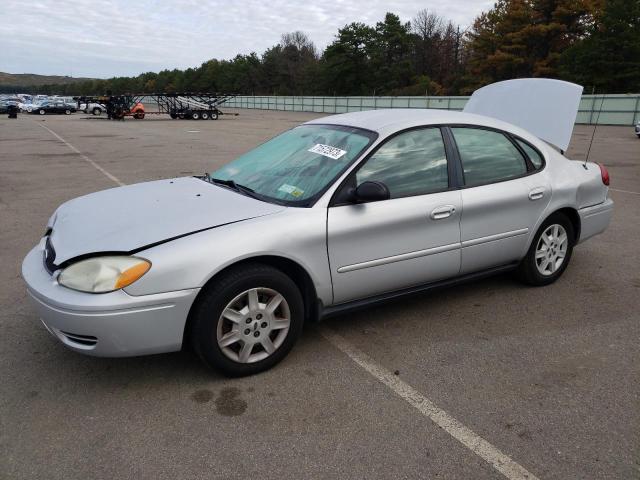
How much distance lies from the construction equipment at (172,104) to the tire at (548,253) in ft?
121

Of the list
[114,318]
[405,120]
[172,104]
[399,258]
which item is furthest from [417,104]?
[114,318]

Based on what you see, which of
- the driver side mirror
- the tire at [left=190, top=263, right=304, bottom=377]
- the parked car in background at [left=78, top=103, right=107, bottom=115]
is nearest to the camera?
the tire at [left=190, top=263, right=304, bottom=377]

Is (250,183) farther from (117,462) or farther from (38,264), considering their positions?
(117,462)

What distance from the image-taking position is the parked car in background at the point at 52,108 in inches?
1890

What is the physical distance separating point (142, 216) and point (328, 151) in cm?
129

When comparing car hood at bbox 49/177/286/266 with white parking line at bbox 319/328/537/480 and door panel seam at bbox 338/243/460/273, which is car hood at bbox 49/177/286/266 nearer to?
door panel seam at bbox 338/243/460/273

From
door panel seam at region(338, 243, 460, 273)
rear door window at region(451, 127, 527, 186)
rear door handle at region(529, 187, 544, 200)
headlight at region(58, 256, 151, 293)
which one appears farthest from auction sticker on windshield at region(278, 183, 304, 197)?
rear door handle at region(529, 187, 544, 200)

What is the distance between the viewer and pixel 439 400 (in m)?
2.84

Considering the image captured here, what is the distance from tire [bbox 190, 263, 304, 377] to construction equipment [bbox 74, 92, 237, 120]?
123 ft

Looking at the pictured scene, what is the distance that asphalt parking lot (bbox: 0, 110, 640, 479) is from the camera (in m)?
2.36

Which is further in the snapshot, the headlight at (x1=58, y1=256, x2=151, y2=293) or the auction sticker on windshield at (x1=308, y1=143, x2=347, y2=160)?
the auction sticker on windshield at (x1=308, y1=143, x2=347, y2=160)

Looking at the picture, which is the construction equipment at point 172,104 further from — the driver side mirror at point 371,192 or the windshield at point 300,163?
the driver side mirror at point 371,192

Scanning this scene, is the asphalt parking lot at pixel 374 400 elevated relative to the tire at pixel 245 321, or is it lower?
lower

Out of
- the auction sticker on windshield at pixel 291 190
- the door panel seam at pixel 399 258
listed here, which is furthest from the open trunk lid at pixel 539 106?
the auction sticker on windshield at pixel 291 190
